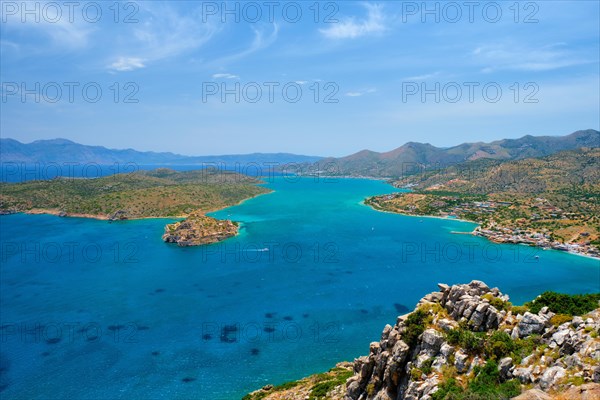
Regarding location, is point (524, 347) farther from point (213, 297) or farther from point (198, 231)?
point (198, 231)

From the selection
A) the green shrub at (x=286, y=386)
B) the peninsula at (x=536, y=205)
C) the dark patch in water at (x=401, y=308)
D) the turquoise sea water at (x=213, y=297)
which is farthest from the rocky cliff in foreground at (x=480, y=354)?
the peninsula at (x=536, y=205)

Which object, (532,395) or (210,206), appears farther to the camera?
(210,206)

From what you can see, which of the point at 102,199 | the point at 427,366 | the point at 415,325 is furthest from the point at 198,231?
the point at 427,366

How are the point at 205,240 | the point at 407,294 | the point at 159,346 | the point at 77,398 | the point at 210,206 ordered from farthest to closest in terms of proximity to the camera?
the point at 210,206, the point at 205,240, the point at 407,294, the point at 159,346, the point at 77,398

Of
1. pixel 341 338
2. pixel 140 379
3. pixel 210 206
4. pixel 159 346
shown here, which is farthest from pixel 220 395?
pixel 210 206

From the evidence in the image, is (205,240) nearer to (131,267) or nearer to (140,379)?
(131,267)

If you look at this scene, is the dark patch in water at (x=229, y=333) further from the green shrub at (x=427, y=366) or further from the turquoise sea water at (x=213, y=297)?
the green shrub at (x=427, y=366)
